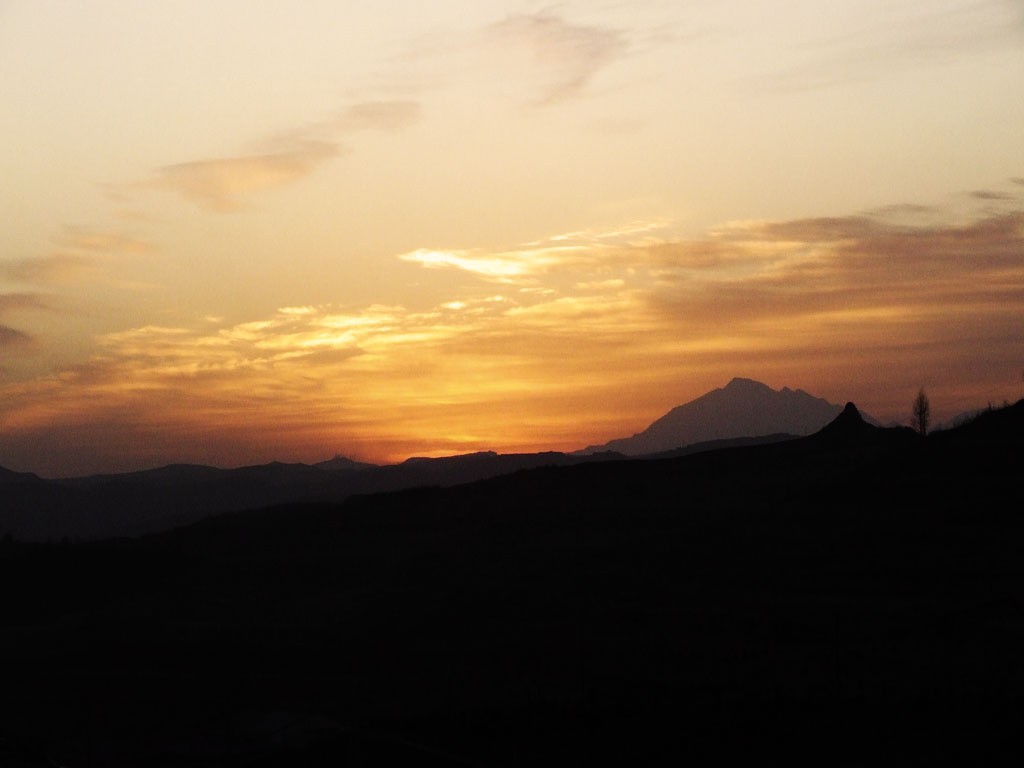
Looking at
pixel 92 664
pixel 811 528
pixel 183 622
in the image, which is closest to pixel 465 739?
pixel 92 664

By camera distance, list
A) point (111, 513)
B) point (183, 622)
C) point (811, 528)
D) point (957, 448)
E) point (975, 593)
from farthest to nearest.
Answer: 1. point (111, 513)
2. point (957, 448)
3. point (811, 528)
4. point (183, 622)
5. point (975, 593)

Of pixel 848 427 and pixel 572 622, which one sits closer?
pixel 572 622

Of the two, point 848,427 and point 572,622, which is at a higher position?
point 848,427

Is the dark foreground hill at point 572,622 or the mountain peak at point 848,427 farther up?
the mountain peak at point 848,427

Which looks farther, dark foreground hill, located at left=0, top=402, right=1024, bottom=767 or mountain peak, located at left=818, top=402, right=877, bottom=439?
mountain peak, located at left=818, top=402, right=877, bottom=439

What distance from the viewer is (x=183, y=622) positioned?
4097 centimetres

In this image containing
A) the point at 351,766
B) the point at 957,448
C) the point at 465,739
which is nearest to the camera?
the point at 351,766

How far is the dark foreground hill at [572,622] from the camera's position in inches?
776

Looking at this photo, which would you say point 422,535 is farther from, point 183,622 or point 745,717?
point 745,717

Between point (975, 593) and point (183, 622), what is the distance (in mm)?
26513

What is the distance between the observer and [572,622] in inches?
1319

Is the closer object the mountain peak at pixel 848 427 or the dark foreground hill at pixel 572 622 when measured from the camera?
the dark foreground hill at pixel 572 622

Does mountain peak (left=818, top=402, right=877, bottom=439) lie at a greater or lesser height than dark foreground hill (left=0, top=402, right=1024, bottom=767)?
greater

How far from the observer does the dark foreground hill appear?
64.6ft
